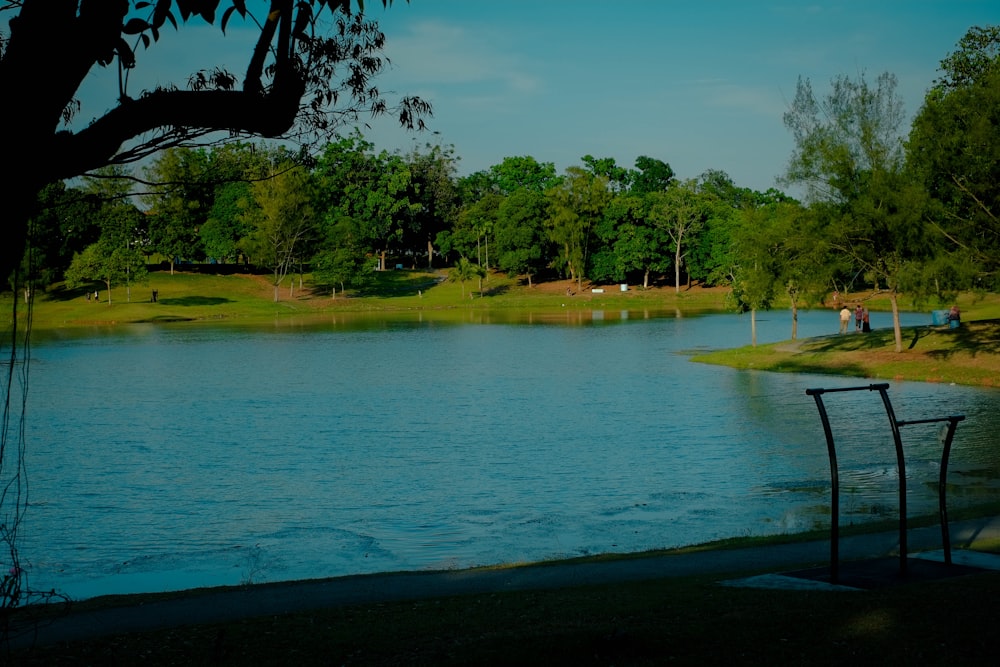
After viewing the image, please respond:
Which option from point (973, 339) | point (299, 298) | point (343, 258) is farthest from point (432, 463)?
point (299, 298)

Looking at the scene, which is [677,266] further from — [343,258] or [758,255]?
[758,255]

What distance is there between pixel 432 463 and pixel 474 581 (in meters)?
13.8

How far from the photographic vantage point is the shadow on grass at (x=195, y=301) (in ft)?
345

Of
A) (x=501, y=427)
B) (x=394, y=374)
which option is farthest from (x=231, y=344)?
(x=501, y=427)

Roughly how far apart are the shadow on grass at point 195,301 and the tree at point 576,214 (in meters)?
37.5

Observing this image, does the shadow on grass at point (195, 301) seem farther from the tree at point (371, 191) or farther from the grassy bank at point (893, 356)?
the grassy bank at point (893, 356)

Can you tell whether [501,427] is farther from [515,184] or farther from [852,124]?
[515,184]

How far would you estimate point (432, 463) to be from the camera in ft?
89.2

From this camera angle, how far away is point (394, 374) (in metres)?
50.1

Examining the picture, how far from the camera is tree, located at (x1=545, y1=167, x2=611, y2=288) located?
393 ft

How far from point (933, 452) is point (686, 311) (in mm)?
75582

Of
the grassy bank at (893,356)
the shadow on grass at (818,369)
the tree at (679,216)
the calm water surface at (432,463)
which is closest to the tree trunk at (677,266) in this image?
the tree at (679,216)

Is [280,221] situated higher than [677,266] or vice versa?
[280,221]

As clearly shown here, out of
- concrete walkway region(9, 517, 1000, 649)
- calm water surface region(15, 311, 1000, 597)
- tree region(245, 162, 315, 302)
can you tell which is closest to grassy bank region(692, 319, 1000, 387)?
calm water surface region(15, 311, 1000, 597)
